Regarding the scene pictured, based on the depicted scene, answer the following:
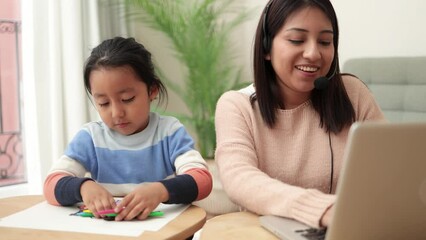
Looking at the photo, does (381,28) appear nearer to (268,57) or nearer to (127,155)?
(268,57)

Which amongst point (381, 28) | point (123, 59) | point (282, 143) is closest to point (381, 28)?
point (381, 28)

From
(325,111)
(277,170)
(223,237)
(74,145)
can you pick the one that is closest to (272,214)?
(223,237)

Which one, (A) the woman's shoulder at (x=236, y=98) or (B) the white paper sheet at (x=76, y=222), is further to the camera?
(A) the woman's shoulder at (x=236, y=98)

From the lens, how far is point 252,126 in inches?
46.4

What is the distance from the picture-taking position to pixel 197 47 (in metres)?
2.72

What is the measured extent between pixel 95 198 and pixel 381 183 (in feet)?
1.95

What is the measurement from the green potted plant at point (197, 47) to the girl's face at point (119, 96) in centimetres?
153

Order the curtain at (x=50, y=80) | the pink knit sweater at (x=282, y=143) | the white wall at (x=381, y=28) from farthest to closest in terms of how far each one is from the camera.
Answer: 1. the curtain at (x=50, y=80)
2. the white wall at (x=381, y=28)
3. the pink knit sweater at (x=282, y=143)

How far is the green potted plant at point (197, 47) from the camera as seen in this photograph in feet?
8.91

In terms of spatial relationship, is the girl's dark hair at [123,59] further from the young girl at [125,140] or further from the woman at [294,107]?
the woman at [294,107]

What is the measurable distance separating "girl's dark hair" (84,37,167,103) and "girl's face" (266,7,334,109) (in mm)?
319

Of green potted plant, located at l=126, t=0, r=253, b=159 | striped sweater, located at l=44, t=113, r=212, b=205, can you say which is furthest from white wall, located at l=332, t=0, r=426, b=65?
striped sweater, located at l=44, t=113, r=212, b=205

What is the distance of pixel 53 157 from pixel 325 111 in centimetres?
162

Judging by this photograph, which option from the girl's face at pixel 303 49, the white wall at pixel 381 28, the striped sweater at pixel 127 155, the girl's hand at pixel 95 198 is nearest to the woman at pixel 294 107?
the girl's face at pixel 303 49
